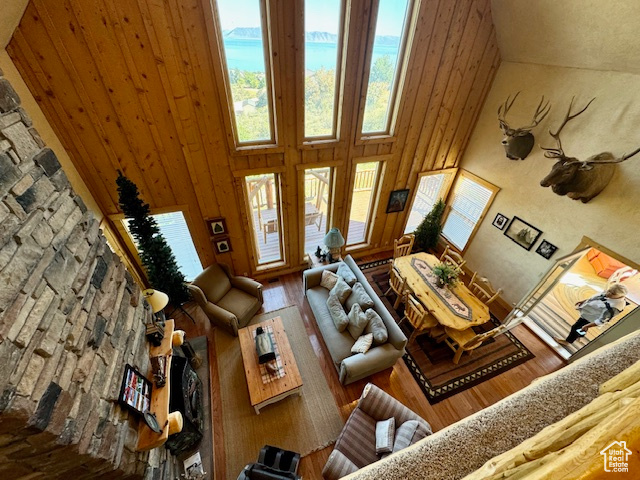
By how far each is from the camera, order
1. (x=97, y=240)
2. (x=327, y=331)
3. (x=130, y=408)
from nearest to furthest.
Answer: (x=130, y=408) < (x=97, y=240) < (x=327, y=331)

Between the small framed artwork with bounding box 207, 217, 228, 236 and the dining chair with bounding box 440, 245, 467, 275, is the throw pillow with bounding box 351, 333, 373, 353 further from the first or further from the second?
the small framed artwork with bounding box 207, 217, 228, 236

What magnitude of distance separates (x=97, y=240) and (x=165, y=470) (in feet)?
7.78

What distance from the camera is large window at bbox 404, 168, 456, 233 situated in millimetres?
5477

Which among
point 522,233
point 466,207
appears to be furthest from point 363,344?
point 466,207

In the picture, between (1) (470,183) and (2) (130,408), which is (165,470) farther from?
(1) (470,183)

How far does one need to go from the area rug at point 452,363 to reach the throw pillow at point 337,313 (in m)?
1.23

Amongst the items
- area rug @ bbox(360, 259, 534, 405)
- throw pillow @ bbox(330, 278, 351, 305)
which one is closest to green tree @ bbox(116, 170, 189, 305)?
throw pillow @ bbox(330, 278, 351, 305)

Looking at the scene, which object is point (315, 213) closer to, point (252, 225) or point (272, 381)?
point (252, 225)

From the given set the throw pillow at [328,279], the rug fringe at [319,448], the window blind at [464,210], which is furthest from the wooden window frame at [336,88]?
the rug fringe at [319,448]

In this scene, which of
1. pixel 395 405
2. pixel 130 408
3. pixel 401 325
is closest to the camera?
pixel 130 408

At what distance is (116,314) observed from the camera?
6.82ft

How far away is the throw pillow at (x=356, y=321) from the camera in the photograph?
380 cm

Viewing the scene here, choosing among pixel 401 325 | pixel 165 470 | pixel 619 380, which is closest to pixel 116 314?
pixel 165 470

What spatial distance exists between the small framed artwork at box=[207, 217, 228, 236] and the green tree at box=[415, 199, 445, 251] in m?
4.23
